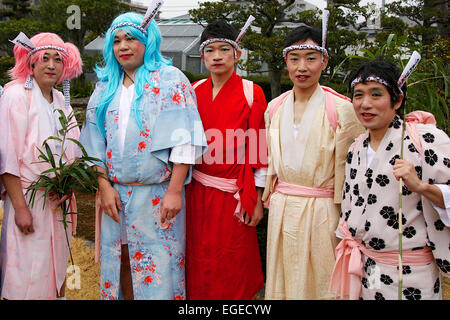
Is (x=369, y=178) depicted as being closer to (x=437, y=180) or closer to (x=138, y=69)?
(x=437, y=180)

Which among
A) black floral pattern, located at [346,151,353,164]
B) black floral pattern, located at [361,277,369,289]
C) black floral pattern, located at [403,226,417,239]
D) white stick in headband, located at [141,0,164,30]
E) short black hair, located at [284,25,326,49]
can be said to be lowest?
black floral pattern, located at [361,277,369,289]

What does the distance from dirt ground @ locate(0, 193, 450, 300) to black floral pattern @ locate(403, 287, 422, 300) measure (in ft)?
5.99

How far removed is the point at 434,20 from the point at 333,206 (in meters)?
8.48

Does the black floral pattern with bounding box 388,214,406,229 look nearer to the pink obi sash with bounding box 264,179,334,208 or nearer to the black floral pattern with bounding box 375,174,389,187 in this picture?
the black floral pattern with bounding box 375,174,389,187

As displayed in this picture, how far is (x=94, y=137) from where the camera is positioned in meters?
2.96

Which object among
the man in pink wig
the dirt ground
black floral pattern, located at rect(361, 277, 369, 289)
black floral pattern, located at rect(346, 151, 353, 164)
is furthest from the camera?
the dirt ground

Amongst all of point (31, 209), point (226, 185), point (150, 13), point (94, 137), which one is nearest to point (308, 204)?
point (226, 185)

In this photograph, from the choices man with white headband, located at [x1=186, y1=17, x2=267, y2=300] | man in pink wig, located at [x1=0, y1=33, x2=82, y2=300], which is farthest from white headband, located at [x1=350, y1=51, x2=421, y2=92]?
man in pink wig, located at [x1=0, y1=33, x2=82, y2=300]

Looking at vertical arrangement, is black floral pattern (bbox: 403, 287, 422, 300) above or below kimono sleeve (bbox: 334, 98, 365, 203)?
below

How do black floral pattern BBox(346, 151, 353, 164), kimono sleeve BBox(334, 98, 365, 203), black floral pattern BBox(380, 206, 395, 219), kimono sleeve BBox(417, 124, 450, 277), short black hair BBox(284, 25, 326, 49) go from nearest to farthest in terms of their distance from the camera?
1. kimono sleeve BBox(417, 124, 450, 277)
2. black floral pattern BBox(380, 206, 395, 219)
3. black floral pattern BBox(346, 151, 353, 164)
4. kimono sleeve BBox(334, 98, 365, 203)
5. short black hair BBox(284, 25, 326, 49)

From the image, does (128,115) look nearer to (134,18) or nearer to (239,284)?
(134,18)

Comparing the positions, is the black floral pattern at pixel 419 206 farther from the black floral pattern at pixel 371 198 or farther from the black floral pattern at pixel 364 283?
the black floral pattern at pixel 364 283

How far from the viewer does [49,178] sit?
2873 mm

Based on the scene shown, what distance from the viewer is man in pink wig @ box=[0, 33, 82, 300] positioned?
9.39 feet
